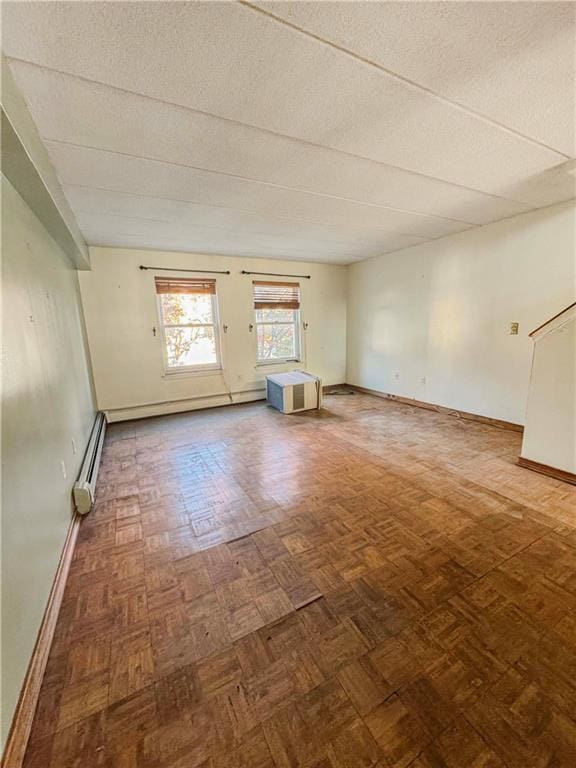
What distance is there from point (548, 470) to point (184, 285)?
449 centimetres

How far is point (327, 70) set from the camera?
1.20m

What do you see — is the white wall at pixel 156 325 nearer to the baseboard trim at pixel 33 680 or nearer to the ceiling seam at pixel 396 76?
the baseboard trim at pixel 33 680

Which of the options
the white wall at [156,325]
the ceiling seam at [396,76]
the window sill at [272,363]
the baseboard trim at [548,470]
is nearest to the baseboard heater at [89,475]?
the white wall at [156,325]

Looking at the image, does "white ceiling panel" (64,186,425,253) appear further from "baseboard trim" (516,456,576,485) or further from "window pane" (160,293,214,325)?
"baseboard trim" (516,456,576,485)

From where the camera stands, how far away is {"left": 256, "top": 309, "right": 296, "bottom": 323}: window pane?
16.0 ft

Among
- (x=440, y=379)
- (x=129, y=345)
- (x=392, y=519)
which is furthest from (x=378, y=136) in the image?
(x=129, y=345)

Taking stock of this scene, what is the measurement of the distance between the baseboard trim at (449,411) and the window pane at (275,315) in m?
1.83

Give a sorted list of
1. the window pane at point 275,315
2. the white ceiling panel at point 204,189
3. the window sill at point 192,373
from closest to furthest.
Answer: the white ceiling panel at point 204,189 < the window sill at point 192,373 < the window pane at point 275,315

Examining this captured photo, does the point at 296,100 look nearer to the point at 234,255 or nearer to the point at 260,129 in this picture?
the point at 260,129

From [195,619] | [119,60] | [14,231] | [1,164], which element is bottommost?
[195,619]

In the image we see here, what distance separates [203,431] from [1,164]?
284 cm

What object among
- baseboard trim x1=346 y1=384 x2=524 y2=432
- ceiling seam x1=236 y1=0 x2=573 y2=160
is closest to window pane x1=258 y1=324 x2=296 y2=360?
baseboard trim x1=346 y1=384 x2=524 y2=432

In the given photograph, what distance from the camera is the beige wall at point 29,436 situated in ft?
3.38

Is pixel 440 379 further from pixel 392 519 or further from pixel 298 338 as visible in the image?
A: pixel 392 519
